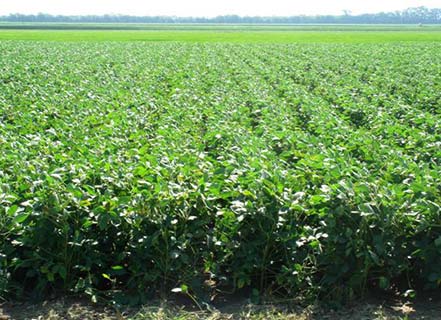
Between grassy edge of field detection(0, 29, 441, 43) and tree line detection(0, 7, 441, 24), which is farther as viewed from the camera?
tree line detection(0, 7, 441, 24)

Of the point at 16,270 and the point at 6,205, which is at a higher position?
the point at 6,205

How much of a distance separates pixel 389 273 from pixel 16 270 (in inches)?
117

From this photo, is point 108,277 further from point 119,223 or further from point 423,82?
point 423,82

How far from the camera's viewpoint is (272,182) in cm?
489

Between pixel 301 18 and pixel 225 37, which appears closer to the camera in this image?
pixel 225 37

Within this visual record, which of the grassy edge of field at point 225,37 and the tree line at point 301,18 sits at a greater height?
the tree line at point 301,18

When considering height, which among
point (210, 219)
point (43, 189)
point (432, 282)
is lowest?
point (432, 282)

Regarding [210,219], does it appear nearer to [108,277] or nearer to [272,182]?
[272,182]

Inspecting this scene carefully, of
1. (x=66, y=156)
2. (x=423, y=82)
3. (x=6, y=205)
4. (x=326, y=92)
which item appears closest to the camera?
(x=6, y=205)

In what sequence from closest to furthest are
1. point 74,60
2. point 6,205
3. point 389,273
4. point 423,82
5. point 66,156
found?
1. point 389,273
2. point 6,205
3. point 66,156
4. point 423,82
5. point 74,60

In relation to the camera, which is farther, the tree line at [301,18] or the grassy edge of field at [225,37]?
the tree line at [301,18]

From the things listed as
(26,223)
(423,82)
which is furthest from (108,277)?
(423,82)

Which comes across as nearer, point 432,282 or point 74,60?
point 432,282

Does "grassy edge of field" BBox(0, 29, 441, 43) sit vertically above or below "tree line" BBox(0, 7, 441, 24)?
below
